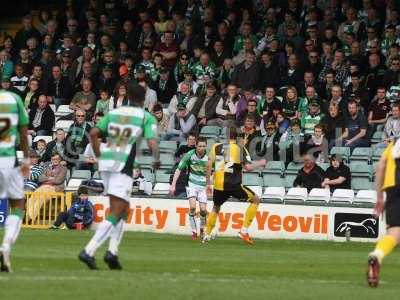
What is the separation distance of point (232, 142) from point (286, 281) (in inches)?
373

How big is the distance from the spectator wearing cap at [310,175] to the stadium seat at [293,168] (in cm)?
60

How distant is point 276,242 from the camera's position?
22.5 meters

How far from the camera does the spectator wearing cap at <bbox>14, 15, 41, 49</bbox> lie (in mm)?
31344

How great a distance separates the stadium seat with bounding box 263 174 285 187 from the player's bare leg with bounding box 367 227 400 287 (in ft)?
42.1

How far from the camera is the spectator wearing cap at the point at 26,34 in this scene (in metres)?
31.3

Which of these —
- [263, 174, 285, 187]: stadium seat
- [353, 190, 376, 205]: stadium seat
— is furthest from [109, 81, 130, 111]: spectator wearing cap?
[353, 190, 376, 205]: stadium seat

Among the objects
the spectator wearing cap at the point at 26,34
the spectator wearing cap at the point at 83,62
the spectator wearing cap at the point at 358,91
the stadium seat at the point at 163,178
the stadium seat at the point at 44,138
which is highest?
A: the spectator wearing cap at the point at 26,34

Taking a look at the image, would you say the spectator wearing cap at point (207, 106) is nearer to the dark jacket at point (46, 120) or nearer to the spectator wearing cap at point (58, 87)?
the dark jacket at point (46, 120)

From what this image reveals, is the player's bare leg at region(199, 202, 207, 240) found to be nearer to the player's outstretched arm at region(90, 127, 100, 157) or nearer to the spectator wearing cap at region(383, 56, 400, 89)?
the spectator wearing cap at region(383, 56, 400, 89)

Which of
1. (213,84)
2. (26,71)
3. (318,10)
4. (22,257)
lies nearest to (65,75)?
(26,71)

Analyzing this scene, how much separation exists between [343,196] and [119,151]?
10.9 m

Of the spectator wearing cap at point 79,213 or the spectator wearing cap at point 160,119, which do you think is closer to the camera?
the spectator wearing cap at point 79,213

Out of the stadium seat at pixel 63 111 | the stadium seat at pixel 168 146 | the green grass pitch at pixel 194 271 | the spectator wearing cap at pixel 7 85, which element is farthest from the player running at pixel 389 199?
the stadium seat at pixel 63 111

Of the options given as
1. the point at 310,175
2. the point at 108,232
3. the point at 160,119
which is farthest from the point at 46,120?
the point at 108,232
